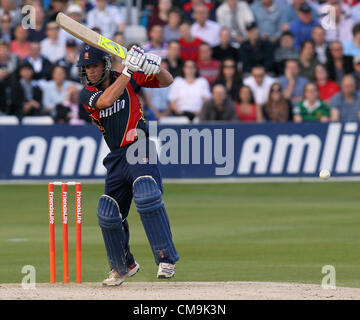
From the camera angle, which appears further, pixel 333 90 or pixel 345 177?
pixel 333 90

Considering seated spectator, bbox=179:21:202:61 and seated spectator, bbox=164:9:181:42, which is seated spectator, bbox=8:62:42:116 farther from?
seated spectator, bbox=164:9:181:42

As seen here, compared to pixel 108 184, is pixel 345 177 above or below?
below

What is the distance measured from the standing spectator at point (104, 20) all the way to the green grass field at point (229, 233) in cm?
385

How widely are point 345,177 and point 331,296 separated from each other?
416 inches

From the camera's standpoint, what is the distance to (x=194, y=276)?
970 centimetres

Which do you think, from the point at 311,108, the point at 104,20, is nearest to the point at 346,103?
the point at 311,108

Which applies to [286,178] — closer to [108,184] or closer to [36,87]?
[36,87]

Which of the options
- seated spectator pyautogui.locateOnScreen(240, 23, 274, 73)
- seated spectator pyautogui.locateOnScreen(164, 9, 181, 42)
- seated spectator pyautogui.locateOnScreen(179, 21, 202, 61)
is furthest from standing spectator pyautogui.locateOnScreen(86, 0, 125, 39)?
seated spectator pyautogui.locateOnScreen(240, 23, 274, 73)

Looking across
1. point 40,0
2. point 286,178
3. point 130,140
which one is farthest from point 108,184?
point 40,0

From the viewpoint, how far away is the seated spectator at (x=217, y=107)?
736 inches

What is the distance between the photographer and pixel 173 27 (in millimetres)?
20656

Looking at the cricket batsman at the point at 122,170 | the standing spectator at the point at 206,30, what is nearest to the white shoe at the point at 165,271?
the cricket batsman at the point at 122,170

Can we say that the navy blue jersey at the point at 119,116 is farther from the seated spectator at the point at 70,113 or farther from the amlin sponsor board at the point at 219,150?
the seated spectator at the point at 70,113

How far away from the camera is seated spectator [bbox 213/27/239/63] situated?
792 inches
